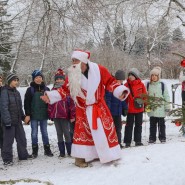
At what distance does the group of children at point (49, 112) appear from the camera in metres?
7.36

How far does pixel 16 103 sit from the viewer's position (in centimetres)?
745

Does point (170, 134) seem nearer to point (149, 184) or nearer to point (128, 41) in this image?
point (149, 184)

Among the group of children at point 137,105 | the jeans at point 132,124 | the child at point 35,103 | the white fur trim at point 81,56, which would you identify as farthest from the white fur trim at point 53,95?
the jeans at point 132,124

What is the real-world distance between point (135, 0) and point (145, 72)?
26.5 m

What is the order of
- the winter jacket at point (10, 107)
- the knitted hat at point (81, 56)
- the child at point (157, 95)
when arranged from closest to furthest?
the knitted hat at point (81, 56)
the winter jacket at point (10, 107)
the child at point (157, 95)

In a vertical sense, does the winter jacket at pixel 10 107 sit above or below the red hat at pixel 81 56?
below

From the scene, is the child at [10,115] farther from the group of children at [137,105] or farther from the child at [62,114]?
the group of children at [137,105]

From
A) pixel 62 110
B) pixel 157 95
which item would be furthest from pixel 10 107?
pixel 157 95

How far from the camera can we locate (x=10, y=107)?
7.34 meters

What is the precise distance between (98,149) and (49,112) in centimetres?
228

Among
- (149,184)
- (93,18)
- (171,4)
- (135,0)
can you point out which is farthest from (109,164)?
(171,4)

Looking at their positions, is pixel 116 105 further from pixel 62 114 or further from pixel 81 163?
pixel 81 163

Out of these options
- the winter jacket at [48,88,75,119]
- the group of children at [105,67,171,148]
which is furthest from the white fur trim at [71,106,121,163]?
the group of children at [105,67,171,148]

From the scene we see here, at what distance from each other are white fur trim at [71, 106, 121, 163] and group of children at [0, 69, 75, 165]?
1.71 meters
